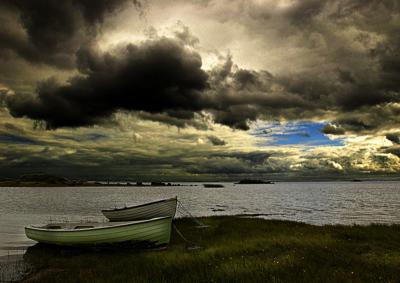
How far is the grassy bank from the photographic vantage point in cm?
1139

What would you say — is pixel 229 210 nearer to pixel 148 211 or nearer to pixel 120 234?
pixel 148 211

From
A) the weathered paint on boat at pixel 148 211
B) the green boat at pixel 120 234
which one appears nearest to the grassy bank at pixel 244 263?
the green boat at pixel 120 234

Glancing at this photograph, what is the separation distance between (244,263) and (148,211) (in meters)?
14.8

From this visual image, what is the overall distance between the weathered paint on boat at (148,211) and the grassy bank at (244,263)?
5.40 meters

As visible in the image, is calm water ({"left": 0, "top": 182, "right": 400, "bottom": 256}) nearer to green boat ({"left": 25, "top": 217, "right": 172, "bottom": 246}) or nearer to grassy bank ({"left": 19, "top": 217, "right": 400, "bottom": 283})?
green boat ({"left": 25, "top": 217, "right": 172, "bottom": 246})

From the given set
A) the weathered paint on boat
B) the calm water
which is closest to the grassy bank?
the weathered paint on boat

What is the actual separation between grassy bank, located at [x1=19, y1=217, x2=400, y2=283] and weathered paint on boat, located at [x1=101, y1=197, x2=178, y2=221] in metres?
5.40

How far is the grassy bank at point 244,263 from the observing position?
37.4 ft

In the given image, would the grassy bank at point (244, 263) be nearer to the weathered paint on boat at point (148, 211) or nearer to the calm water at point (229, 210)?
the weathered paint on boat at point (148, 211)

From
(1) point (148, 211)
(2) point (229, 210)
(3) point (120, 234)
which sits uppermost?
(1) point (148, 211)

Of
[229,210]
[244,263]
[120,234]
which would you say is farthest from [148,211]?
[229,210]

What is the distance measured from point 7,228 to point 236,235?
2733cm

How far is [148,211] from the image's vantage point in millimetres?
26594

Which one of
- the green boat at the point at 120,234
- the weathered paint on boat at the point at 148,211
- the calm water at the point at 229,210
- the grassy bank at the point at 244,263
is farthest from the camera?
the calm water at the point at 229,210
